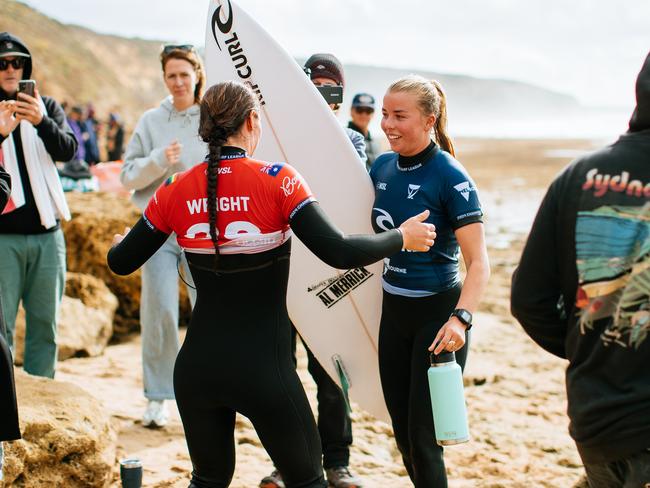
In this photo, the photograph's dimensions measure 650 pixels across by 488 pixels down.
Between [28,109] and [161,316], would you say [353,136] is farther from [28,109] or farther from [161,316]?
[28,109]

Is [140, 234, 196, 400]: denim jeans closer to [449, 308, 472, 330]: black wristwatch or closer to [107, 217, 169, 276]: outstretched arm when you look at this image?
[107, 217, 169, 276]: outstretched arm

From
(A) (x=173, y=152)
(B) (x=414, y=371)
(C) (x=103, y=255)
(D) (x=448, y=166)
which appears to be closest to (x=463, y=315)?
(B) (x=414, y=371)

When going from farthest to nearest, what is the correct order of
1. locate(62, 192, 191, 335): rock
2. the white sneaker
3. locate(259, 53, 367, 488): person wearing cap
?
locate(62, 192, 191, 335): rock < the white sneaker < locate(259, 53, 367, 488): person wearing cap

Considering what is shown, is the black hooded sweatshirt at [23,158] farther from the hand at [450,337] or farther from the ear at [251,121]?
the hand at [450,337]

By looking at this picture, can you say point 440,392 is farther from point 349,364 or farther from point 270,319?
point 349,364

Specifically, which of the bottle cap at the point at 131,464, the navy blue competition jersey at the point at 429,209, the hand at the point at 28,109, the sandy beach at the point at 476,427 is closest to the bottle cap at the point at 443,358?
the navy blue competition jersey at the point at 429,209

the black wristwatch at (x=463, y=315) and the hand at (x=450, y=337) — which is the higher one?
the black wristwatch at (x=463, y=315)

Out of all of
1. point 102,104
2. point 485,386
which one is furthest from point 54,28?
point 485,386

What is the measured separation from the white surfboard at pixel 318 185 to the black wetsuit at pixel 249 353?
1.18m

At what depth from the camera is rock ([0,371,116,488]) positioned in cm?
297

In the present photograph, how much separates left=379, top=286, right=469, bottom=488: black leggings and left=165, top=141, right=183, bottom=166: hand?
4.79ft

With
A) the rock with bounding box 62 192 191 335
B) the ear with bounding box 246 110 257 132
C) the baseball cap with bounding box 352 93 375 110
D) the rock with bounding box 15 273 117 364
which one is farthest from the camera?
the rock with bounding box 62 192 191 335

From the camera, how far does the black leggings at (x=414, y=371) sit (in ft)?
8.91

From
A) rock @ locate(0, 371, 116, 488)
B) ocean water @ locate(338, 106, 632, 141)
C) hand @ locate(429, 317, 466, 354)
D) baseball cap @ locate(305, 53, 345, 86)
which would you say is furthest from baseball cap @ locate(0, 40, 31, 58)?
ocean water @ locate(338, 106, 632, 141)
